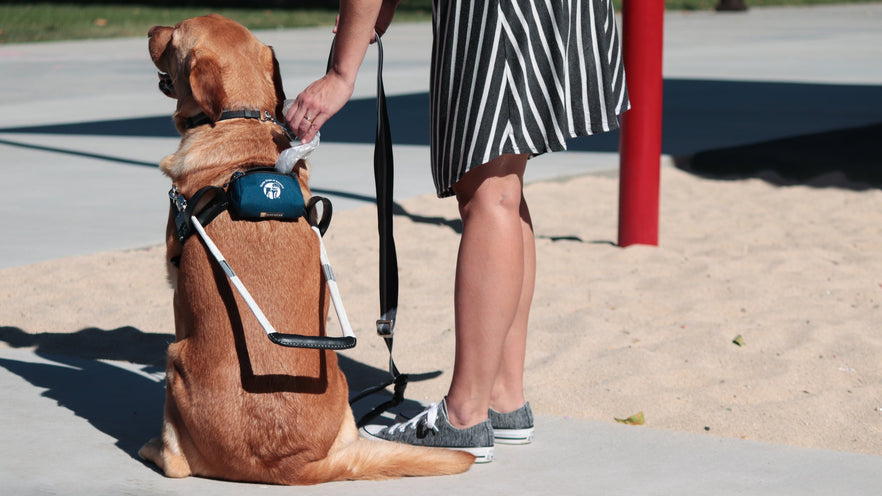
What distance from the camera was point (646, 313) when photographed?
17.2 ft

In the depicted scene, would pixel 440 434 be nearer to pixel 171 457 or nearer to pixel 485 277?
pixel 485 277

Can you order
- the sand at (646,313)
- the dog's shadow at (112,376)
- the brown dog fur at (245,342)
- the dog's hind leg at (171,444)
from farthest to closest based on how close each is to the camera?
the sand at (646,313) → the dog's shadow at (112,376) → the dog's hind leg at (171,444) → the brown dog fur at (245,342)

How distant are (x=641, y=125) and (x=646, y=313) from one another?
1515 mm

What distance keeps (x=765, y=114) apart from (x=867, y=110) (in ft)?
3.49

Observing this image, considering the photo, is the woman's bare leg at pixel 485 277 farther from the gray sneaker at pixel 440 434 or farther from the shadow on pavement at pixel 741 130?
the shadow on pavement at pixel 741 130

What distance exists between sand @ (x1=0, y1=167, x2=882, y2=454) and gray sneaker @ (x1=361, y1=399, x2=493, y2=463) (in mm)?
598

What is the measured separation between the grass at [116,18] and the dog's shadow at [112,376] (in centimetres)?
1577

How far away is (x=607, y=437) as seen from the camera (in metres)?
3.59

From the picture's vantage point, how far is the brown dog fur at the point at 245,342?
10.0 ft

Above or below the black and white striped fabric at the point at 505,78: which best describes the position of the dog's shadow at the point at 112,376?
below

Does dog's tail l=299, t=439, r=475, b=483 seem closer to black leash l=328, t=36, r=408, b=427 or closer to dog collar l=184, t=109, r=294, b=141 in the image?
black leash l=328, t=36, r=408, b=427

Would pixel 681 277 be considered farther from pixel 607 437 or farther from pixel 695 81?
pixel 695 81

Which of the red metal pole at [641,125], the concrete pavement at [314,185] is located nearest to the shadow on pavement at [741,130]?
the concrete pavement at [314,185]

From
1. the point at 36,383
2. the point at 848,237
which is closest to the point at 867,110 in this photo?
the point at 848,237
